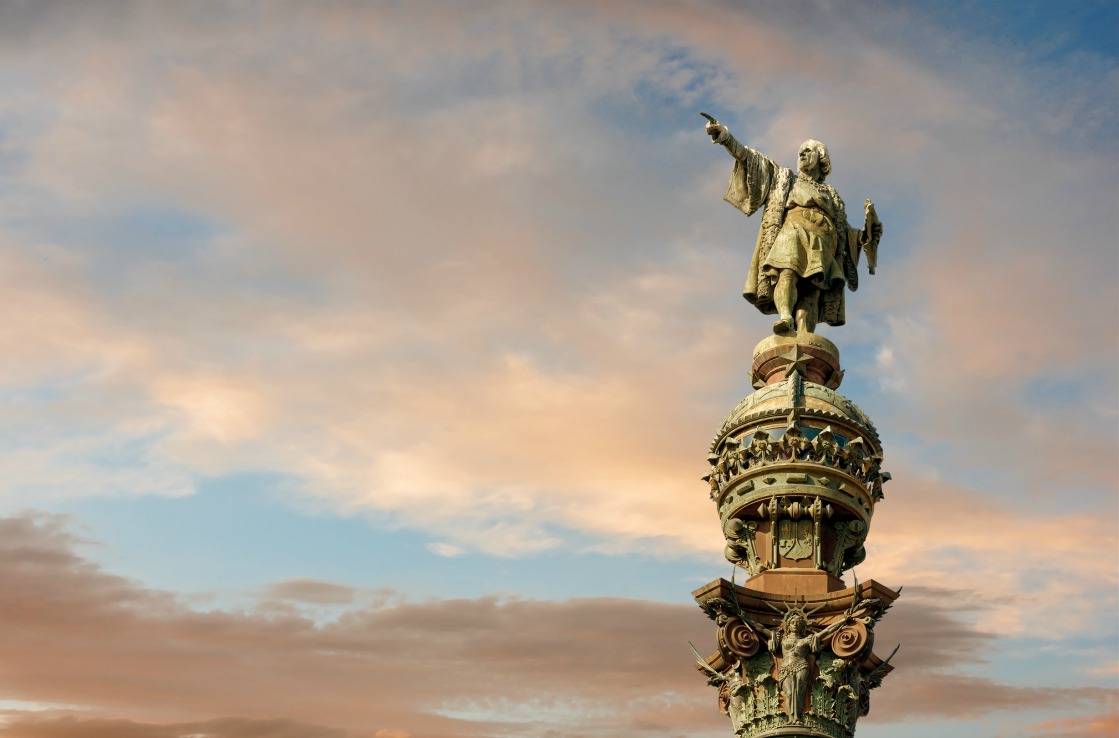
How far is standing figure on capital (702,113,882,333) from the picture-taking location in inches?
1389

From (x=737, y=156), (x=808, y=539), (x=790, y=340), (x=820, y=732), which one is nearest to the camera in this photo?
(x=820, y=732)

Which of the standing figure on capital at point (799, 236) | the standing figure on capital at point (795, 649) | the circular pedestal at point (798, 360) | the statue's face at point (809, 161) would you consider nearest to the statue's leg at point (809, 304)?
the standing figure on capital at point (799, 236)

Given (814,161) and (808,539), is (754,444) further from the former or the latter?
(814,161)

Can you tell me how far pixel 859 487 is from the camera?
101ft

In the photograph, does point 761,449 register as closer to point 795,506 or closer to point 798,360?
point 795,506

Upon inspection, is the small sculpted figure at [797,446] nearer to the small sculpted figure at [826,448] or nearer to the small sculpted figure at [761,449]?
the small sculpted figure at [826,448]

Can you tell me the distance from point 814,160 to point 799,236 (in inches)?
94.3

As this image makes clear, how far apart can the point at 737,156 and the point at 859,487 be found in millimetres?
9466

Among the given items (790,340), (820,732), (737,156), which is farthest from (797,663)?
(737,156)

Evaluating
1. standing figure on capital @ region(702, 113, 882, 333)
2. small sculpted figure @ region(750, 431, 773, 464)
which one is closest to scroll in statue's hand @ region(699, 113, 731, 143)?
standing figure on capital @ region(702, 113, 882, 333)

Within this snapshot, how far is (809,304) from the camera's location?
1403 inches

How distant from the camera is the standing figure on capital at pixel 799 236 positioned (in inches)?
1389

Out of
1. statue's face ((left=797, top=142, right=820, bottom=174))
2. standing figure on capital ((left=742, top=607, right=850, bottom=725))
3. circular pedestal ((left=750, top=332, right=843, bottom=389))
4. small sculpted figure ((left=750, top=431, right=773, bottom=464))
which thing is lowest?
standing figure on capital ((left=742, top=607, right=850, bottom=725))

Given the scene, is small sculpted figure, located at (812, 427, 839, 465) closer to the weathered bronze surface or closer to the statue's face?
the weathered bronze surface
